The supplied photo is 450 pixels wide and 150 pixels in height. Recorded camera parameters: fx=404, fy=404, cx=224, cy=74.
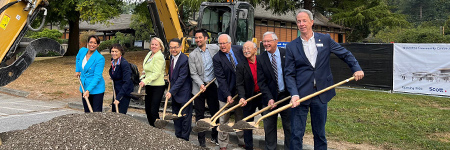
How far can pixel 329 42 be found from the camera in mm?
4688

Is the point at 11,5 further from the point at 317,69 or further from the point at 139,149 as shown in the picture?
the point at 317,69

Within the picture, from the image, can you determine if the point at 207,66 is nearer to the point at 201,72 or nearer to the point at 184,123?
the point at 201,72

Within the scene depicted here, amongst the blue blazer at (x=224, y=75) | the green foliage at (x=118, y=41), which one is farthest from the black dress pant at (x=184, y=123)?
the green foliage at (x=118, y=41)

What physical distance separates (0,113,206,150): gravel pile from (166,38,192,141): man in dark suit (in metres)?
0.77

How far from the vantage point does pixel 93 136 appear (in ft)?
15.8

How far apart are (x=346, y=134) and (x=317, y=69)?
8.22 feet

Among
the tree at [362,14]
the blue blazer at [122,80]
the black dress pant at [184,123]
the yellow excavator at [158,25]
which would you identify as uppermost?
the tree at [362,14]

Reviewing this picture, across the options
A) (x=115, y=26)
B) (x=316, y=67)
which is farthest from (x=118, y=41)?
(x=316, y=67)

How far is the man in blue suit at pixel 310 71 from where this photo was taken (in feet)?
15.1

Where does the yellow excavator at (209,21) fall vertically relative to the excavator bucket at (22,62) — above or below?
above

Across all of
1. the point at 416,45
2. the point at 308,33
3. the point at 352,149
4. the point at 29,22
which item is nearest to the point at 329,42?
the point at 308,33

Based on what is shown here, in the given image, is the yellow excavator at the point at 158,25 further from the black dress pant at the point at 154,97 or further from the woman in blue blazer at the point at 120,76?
the black dress pant at the point at 154,97

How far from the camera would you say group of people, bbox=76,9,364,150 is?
4.63 meters

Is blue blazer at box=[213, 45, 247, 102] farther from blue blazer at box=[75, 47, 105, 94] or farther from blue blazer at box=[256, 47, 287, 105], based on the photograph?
blue blazer at box=[75, 47, 105, 94]
